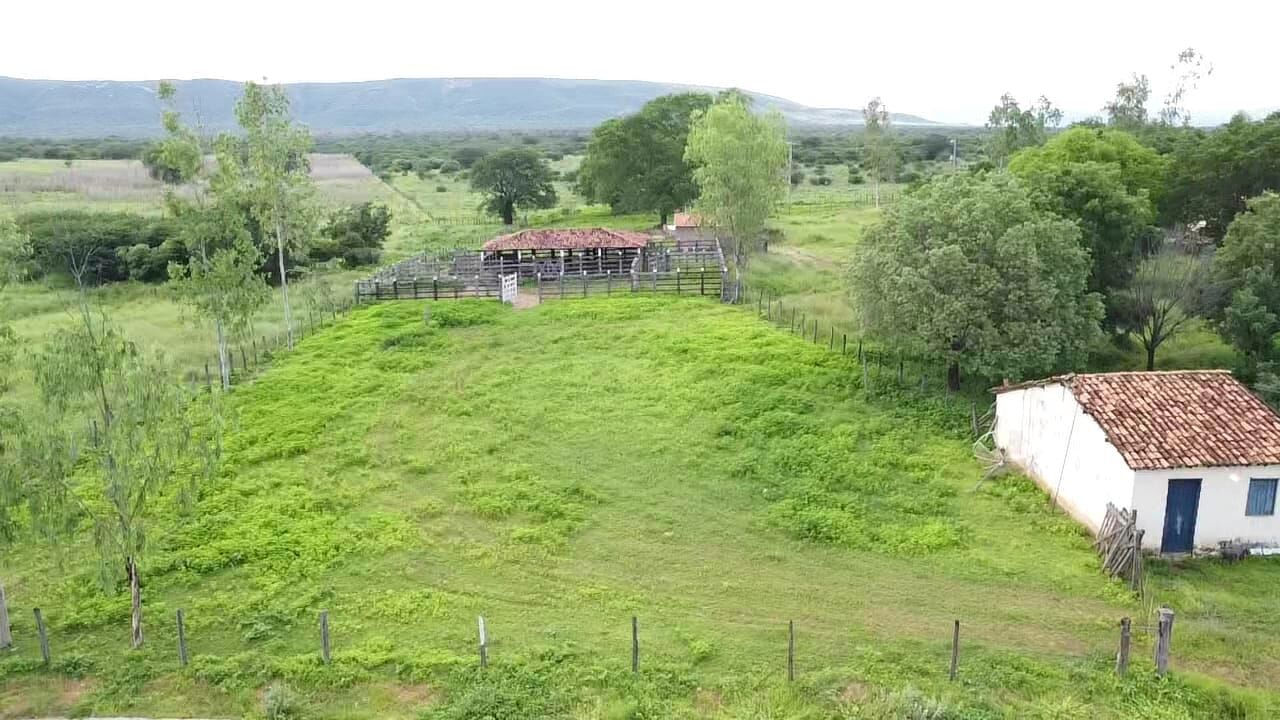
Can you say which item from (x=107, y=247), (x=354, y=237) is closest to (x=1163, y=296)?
(x=354, y=237)

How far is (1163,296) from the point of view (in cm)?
2583

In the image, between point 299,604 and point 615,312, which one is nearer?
point 299,604

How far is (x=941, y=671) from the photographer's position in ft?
44.1

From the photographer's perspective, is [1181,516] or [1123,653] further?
[1181,516]

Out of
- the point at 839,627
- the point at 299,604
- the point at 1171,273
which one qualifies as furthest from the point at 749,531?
the point at 1171,273

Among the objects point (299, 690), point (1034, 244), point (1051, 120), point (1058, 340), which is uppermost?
point (1051, 120)

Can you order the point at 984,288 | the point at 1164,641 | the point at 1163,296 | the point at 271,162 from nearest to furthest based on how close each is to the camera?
the point at 1164,641, the point at 984,288, the point at 1163,296, the point at 271,162

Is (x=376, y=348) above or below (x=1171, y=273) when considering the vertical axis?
below

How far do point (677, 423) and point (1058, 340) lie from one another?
9.88 meters

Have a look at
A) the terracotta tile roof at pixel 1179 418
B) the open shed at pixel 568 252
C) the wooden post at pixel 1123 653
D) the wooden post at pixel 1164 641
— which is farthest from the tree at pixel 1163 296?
the open shed at pixel 568 252

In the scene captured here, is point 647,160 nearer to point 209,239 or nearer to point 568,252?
point 568,252

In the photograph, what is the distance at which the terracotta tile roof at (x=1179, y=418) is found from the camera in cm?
1691

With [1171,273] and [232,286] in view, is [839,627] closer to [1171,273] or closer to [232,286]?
[1171,273]

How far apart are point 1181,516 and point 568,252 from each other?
31.1 metres
